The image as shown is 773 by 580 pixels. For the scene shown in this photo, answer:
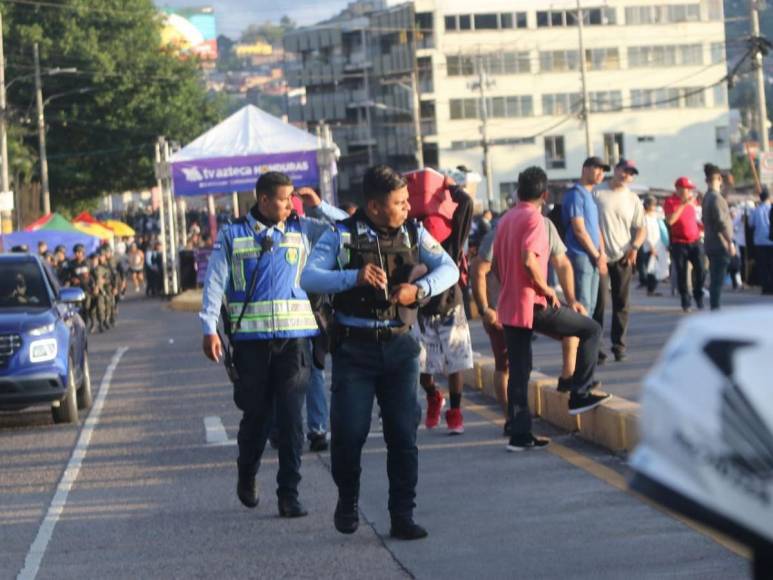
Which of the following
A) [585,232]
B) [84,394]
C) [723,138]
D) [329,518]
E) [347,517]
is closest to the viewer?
[347,517]

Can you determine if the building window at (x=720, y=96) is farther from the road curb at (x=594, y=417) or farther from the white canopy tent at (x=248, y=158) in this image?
the road curb at (x=594, y=417)

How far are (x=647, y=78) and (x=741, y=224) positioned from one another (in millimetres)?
81649

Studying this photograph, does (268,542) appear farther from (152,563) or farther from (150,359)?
(150,359)

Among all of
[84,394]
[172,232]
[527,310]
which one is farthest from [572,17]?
[527,310]

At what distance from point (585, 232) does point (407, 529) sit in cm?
686

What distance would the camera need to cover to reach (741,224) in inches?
1184

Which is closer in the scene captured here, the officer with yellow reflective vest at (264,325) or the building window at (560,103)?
the officer with yellow reflective vest at (264,325)

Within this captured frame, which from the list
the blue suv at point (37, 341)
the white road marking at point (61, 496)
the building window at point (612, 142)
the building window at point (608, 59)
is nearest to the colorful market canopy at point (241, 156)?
the white road marking at point (61, 496)

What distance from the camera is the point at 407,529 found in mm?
8422

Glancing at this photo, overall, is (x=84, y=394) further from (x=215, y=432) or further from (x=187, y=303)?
(x=187, y=303)

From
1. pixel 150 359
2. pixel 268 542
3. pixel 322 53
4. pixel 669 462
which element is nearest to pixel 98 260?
pixel 150 359

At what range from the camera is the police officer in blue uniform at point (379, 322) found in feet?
27.3

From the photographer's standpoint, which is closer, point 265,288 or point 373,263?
point 373,263

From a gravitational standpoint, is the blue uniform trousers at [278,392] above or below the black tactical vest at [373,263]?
below
